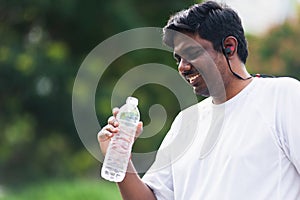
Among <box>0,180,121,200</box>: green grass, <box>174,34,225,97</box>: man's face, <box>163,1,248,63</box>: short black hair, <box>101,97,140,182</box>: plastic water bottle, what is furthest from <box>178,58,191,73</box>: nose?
<box>0,180,121,200</box>: green grass

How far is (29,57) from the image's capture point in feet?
40.5

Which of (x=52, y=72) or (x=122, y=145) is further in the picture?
(x=52, y=72)

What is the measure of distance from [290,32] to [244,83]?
16776 mm

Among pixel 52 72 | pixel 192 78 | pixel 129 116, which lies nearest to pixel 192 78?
pixel 192 78

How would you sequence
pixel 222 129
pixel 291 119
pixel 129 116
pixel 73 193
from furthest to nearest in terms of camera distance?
pixel 73 193 → pixel 129 116 → pixel 222 129 → pixel 291 119

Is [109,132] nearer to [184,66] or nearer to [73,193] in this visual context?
[184,66]

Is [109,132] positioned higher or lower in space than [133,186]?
higher

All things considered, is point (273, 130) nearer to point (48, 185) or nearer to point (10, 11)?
point (48, 185)

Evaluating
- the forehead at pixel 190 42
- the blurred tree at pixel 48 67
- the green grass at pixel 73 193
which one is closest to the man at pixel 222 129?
the forehead at pixel 190 42

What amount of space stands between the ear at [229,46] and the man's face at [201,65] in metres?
0.03

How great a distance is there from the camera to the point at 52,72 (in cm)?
1230

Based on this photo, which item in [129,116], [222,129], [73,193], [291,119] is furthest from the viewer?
[73,193]

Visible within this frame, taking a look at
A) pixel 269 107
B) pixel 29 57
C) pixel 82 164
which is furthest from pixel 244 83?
pixel 82 164

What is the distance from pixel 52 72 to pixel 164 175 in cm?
966
